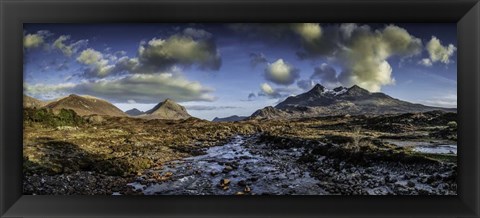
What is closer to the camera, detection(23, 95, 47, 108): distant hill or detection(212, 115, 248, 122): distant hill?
detection(23, 95, 47, 108): distant hill

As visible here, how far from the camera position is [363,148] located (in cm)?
301

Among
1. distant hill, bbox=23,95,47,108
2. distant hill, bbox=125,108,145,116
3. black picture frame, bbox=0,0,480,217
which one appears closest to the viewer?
black picture frame, bbox=0,0,480,217

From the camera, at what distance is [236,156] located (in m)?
3.08

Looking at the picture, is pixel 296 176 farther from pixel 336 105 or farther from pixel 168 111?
pixel 168 111

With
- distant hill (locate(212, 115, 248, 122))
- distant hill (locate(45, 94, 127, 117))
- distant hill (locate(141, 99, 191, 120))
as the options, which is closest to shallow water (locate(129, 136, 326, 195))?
distant hill (locate(212, 115, 248, 122))

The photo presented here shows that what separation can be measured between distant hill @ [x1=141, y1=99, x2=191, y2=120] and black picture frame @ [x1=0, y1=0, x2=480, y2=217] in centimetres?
64

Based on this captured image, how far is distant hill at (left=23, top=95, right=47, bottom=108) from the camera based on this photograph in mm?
2926

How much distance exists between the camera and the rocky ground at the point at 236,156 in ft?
9.64

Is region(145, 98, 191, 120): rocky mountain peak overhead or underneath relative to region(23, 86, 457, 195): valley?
overhead

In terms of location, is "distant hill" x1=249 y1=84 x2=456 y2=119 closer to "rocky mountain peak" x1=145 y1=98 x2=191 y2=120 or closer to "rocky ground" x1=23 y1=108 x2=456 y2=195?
"rocky ground" x1=23 y1=108 x2=456 y2=195

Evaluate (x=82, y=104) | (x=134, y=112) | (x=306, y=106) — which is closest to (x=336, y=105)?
(x=306, y=106)

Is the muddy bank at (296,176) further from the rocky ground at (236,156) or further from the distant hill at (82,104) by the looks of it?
the distant hill at (82,104)
